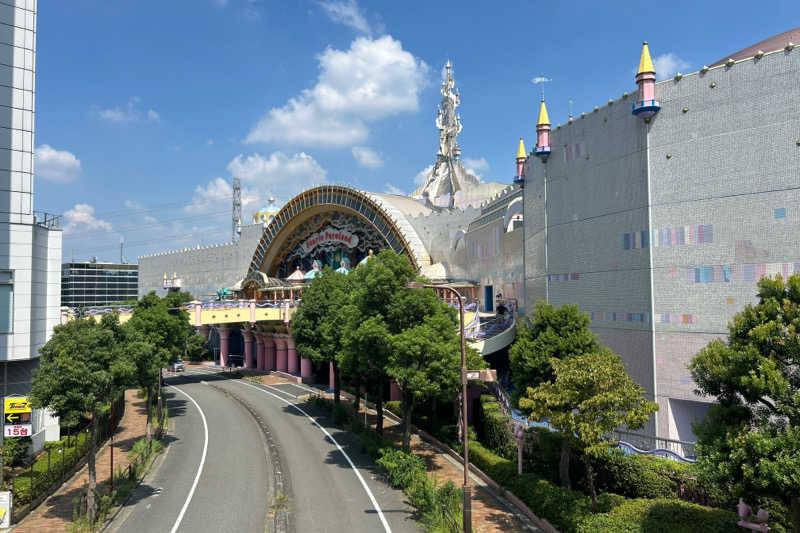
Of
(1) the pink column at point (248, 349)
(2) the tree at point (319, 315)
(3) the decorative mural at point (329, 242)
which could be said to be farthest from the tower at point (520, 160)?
(1) the pink column at point (248, 349)

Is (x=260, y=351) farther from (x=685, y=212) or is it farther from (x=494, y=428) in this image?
(x=685, y=212)

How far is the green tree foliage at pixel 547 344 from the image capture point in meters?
22.7

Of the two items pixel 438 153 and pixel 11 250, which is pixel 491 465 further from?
pixel 438 153

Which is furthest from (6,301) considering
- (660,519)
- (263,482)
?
(660,519)

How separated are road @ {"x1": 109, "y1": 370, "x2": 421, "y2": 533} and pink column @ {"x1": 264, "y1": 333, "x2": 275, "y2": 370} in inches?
864

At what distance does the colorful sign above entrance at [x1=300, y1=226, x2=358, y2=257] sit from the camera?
64812 mm

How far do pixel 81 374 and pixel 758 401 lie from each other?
21.4 meters

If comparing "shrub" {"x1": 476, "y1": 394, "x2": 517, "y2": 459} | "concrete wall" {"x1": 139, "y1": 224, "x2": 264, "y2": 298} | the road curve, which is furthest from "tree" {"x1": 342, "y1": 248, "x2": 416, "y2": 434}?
"concrete wall" {"x1": 139, "y1": 224, "x2": 264, "y2": 298}

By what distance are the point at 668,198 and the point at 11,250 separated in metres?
31.3

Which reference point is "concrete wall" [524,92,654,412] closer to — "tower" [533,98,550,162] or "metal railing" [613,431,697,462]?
"tower" [533,98,550,162]

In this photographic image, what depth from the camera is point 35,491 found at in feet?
Result: 73.4

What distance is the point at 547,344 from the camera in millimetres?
22922

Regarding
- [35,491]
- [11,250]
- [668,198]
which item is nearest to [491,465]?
[668,198]

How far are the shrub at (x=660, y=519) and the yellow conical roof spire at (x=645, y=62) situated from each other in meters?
18.8
